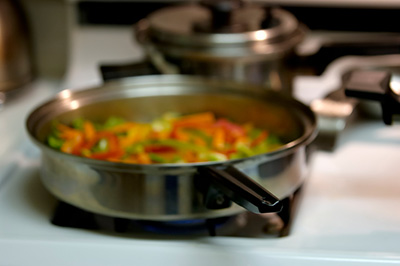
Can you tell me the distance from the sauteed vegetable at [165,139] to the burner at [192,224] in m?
0.07

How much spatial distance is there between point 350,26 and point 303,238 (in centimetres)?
78

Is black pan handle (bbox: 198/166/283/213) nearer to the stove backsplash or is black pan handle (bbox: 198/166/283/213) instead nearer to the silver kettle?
the silver kettle

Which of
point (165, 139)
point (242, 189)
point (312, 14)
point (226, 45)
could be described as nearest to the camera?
point (242, 189)

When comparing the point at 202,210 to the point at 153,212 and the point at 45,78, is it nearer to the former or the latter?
the point at 153,212

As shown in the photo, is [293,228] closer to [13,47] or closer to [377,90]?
[377,90]

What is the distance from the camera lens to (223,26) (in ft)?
3.05

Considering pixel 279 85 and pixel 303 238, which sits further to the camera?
pixel 279 85

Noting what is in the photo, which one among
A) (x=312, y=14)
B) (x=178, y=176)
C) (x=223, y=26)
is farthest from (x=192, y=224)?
(x=312, y=14)

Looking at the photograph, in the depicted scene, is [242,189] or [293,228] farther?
[293,228]

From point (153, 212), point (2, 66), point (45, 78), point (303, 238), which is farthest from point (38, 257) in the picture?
point (45, 78)

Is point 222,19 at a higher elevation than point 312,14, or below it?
higher

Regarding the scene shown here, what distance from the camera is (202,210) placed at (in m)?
0.61

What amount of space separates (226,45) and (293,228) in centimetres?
35

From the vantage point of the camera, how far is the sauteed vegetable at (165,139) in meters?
0.73
